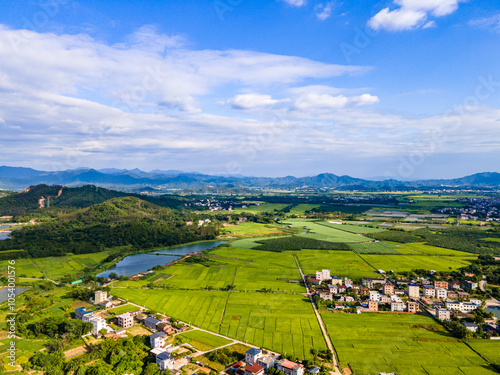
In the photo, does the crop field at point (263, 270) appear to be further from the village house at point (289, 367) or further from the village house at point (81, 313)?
the village house at point (81, 313)

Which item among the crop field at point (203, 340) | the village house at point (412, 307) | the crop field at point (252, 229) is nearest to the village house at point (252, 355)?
the crop field at point (203, 340)

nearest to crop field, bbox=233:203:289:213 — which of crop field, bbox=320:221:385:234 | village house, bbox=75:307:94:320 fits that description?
crop field, bbox=320:221:385:234

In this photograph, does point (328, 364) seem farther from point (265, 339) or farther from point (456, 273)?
point (456, 273)

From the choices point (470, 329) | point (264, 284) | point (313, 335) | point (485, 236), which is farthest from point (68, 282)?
point (485, 236)

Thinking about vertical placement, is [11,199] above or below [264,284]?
above

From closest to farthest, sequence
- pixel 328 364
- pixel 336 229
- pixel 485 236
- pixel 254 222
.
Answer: pixel 328 364 → pixel 485 236 → pixel 336 229 → pixel 254 222

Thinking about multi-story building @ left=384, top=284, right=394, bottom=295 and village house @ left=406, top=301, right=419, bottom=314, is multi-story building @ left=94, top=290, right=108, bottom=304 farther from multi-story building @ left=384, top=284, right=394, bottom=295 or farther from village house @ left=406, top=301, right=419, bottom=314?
village house @ left=406, top=301, right=419, bottom=314
